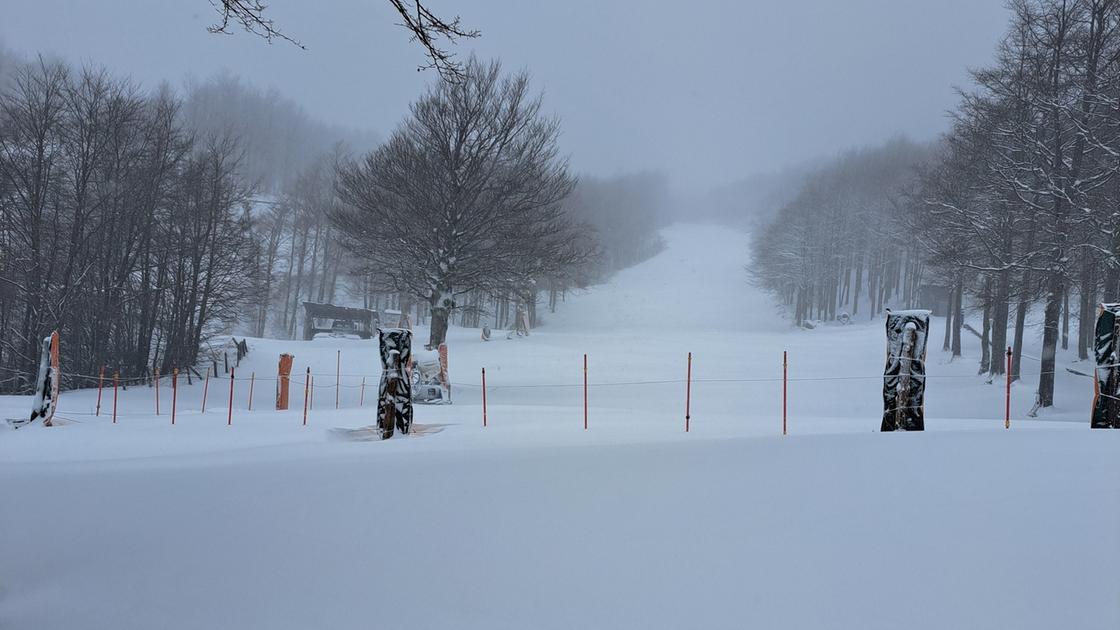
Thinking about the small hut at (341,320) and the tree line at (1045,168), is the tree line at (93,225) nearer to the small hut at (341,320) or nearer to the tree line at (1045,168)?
the small hut at (341,320)

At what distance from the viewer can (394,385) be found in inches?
321

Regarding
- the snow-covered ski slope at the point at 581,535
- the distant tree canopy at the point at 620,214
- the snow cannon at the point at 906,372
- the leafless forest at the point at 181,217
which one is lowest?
the snow-covered ski slope at the point at 581,535

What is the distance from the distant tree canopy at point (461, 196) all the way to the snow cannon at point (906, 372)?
18.1m

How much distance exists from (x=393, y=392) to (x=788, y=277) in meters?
48.6

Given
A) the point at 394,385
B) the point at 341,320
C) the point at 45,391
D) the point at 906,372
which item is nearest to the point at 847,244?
the point at 341,320

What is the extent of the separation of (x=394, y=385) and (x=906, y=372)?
6.33 meters

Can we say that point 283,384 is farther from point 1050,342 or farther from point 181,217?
point 1050,342

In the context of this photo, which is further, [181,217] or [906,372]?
[181,217]

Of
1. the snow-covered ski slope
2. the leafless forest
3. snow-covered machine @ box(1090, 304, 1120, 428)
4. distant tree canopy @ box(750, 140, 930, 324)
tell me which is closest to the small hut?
the leafless forest

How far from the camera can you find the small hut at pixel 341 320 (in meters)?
35.9

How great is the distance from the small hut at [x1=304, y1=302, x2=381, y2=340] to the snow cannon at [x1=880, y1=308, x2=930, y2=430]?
31.9m

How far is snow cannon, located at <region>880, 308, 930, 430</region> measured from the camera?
662 cm

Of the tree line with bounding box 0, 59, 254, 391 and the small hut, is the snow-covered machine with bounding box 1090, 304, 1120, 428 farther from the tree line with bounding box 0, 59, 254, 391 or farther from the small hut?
the small hut

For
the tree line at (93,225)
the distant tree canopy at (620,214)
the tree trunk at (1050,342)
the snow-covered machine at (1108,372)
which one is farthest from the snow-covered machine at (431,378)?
the distant tree canopy at (620,214)
